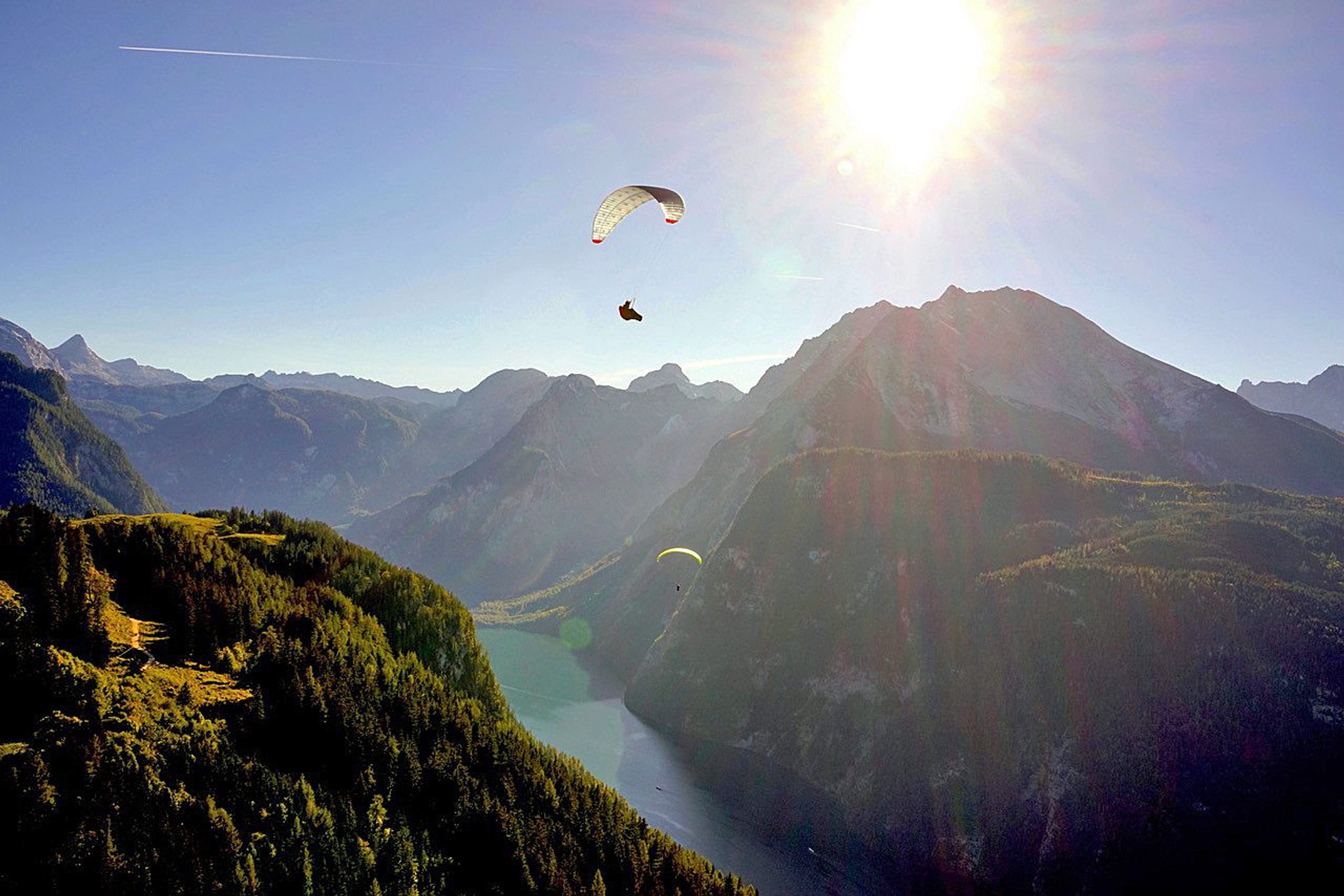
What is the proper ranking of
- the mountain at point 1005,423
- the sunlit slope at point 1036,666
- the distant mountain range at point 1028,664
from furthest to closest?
the mountain at point 1005,423 < the distant mountain range at point 1028,664 < the sunlit slope at point 1036,666

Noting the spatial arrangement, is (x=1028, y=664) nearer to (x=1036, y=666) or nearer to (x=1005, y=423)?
(x=1036, y=666)

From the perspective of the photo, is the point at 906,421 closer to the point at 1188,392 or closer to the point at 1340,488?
the point at 1188,392

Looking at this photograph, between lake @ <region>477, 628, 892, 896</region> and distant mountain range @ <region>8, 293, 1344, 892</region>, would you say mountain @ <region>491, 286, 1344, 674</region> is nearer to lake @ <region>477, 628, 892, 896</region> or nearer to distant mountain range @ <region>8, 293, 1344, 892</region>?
distant mountain range @ <region>8, 293, 1344, 892</region>

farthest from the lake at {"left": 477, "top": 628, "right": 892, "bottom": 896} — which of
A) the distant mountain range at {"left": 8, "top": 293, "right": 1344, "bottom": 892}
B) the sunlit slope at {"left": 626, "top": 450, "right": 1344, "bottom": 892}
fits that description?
the sunlit slope at {"left": 626, "top": 450, "right": 1344, "bottom": 892}

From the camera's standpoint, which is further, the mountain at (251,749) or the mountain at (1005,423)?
the mountain at (1005,423)

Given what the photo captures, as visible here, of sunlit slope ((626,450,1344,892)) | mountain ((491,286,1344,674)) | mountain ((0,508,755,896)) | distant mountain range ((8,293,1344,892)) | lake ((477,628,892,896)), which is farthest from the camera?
mountain ((491,286,1344,674))

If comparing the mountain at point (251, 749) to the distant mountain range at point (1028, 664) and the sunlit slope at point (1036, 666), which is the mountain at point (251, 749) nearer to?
the distant mountain range at point (1028, 664)

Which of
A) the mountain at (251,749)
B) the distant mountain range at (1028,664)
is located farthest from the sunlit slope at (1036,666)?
the mountain at (251,749)
